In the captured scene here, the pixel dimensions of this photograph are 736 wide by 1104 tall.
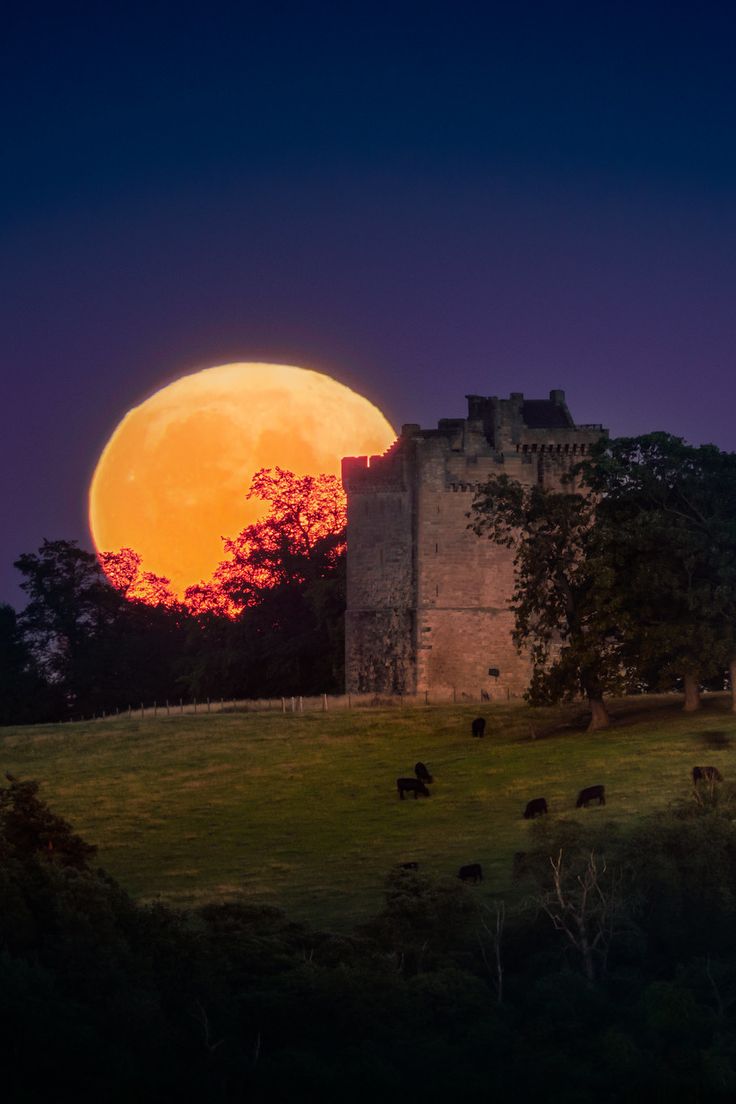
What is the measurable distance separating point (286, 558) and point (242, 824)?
1834 inches

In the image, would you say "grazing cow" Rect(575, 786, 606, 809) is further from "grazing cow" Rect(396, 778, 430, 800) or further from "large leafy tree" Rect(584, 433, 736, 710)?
"large leafy tree" Rect(584, 433, 736, 710)

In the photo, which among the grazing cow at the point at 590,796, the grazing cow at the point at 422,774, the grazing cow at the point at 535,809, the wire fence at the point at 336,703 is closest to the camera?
the grazing cow at the point at 535,809

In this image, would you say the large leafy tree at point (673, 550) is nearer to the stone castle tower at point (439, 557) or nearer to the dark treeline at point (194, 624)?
the stone castle tower at point (439, 557)

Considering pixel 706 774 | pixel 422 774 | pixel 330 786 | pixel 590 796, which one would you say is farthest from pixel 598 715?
pixel 590 796

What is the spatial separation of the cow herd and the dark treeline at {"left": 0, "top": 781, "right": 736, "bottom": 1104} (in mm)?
2572

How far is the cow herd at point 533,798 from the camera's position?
43.0m

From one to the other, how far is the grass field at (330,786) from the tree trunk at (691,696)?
1151 mm

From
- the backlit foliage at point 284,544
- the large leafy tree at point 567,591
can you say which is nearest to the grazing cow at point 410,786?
the large leafy tree at point 567,591

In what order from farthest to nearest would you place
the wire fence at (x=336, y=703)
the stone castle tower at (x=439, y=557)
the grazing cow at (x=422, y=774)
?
1. the stone castle tower at (x=439, y=557)
2. the wire fence at (x=336, y=703)
3. the grazing cow at (x=422, y=774)

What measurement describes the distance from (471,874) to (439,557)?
43.6 m

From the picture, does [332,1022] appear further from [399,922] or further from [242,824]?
[242,824]

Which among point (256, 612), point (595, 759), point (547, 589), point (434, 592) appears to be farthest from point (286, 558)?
point (595, 759)

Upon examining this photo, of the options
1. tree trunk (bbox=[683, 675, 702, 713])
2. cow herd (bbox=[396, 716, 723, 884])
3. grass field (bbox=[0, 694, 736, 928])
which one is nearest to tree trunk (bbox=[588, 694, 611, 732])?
grass field (bbox=[0, 694, 736, 928])

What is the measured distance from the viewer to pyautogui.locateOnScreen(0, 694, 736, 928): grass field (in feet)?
151
